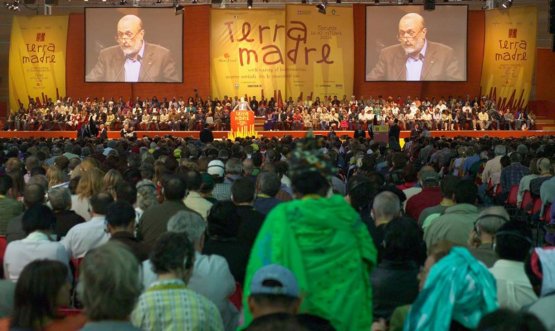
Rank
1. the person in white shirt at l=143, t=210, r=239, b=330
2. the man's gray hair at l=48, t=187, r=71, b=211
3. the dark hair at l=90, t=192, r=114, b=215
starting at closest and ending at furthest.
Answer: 1. the person in white shirt at l=143, t=210, r=239, b=330
2. the dark hair at l=90, t=192, r=114, b=215
3. the man's gray hair at l=48, t=187, r=71, b=211

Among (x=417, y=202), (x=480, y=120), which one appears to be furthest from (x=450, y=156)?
(x=480, y=120)

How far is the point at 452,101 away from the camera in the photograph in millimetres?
37219

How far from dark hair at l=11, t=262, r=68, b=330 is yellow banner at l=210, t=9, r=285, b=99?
33809 millimetres

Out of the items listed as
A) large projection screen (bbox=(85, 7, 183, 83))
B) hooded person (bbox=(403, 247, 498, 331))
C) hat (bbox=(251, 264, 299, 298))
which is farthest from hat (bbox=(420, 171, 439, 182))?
large projection screen (bbox=(85, 7, 183, 83))

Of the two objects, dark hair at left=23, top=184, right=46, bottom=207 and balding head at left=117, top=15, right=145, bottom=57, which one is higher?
balding head at left=117, top=15, right=145, bottom=57

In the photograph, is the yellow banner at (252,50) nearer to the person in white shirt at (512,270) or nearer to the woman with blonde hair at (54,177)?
the woman with blonde hair at (54,177)

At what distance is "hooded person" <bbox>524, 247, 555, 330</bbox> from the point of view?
14.3ft

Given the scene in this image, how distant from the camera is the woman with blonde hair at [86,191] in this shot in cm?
873

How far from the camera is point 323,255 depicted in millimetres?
4527

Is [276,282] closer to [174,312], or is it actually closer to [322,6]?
[174,312]

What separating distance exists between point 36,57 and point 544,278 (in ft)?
116

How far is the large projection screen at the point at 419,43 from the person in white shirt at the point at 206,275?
3192cm

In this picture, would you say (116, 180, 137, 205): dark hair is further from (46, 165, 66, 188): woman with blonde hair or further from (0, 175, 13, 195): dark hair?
(46, 165, 66, 188): woman with blonde hair

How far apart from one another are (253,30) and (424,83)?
7274 mm
